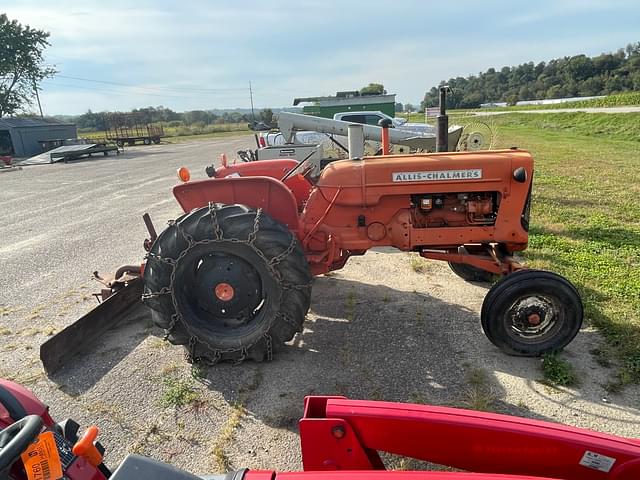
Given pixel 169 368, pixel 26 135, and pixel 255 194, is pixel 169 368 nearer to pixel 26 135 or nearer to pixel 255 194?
pixel 255 194

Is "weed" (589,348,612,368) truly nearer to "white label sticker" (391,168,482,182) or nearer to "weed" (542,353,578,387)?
"weed" (542,353,578,387)

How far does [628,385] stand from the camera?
9.69 ft

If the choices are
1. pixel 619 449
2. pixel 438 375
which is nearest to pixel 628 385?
pixel 438 375

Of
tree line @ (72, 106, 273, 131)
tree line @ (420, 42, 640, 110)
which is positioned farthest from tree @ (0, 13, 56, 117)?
tree line @ (420, 42, 640, 110)

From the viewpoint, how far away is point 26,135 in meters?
26.0

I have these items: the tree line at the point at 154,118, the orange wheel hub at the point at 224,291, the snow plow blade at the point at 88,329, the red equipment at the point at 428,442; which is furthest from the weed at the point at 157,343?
the tree line at the point at 154,118

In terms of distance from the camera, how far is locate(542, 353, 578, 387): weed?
301cm

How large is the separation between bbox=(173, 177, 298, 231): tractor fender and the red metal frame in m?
1.92

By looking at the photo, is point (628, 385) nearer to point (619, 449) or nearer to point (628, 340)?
point (628, 340)

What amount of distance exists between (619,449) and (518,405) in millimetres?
1242

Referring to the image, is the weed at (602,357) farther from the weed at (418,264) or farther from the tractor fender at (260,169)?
the tractor fender at (260,169)

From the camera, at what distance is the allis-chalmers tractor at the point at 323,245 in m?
3.21

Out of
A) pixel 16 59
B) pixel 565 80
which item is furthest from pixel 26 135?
pixel 565 80

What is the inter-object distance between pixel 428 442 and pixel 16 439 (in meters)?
1.35
